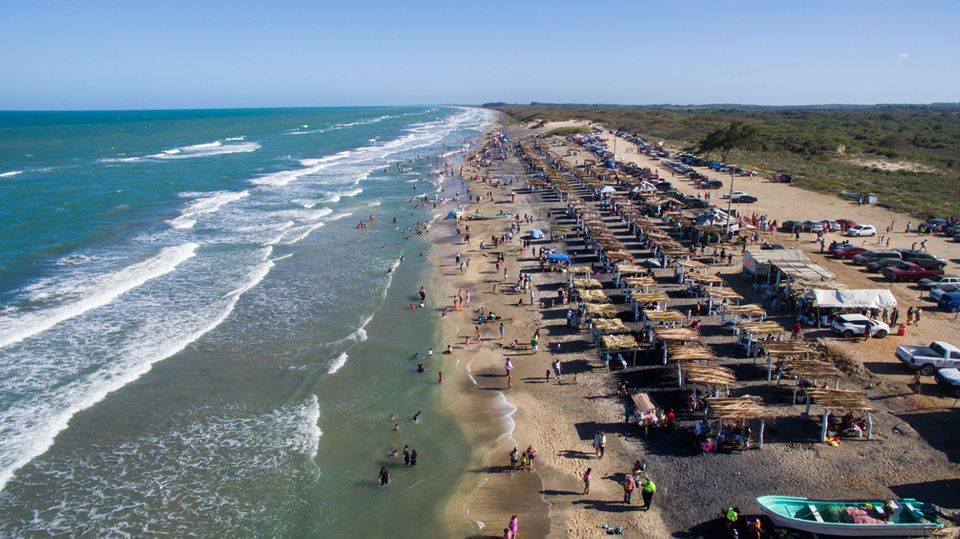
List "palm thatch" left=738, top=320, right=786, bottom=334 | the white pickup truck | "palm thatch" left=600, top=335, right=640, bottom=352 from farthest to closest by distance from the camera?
"palm thatch" left=738, top=320, right=786, bottom=334 < "palm thatch" left=600, top=335, right=640, bottom=352 < the white pickup truck

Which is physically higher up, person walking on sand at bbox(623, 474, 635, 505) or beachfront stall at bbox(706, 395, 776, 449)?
beachfront stall at bbox(706, 395, 776, 449)

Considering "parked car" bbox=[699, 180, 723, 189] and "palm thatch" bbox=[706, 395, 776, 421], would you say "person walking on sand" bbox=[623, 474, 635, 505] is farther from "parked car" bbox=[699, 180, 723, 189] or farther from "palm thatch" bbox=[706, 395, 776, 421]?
"parked car" bbox=[699, 180, 723, 189]

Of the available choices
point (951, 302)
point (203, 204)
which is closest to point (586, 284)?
point (951, 302)

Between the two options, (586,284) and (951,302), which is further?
(586,284)

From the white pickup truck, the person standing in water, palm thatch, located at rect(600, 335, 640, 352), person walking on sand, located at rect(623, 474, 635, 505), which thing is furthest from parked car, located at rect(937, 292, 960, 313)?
the person standing in water

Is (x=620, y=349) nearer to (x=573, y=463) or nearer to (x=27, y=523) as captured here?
(x=573, y=463)

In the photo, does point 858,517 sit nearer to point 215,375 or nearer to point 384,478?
point 384,478
